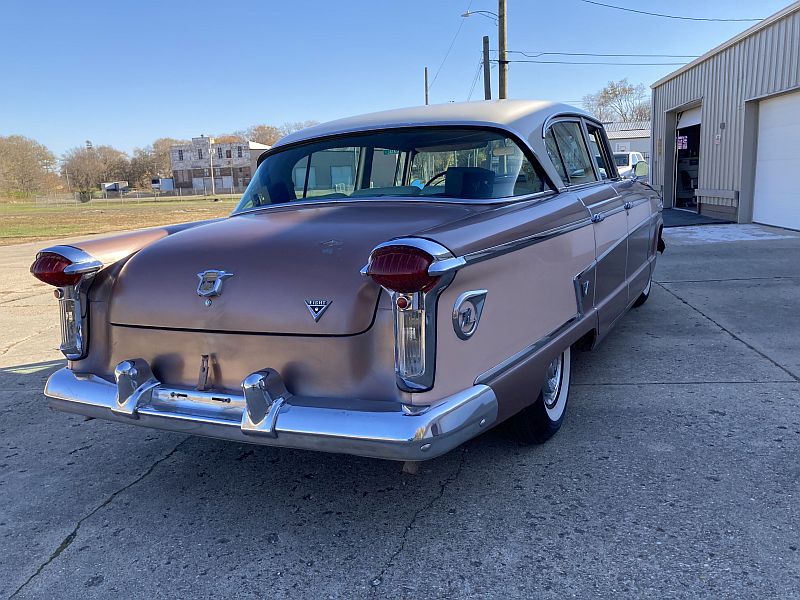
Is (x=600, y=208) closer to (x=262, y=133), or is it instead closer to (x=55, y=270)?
(x=55, y=270)

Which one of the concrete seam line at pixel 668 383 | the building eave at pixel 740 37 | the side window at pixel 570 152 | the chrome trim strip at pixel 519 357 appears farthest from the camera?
the building eave at pixel 740 37

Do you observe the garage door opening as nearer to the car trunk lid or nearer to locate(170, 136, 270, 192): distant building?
the car trunk lid

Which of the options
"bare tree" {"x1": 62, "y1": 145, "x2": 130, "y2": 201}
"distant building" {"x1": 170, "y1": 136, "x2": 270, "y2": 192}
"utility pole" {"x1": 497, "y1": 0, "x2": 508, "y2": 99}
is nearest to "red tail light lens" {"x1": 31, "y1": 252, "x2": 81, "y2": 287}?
"utility pole" {"x1": 497, "y1": 0, "x2": 508, "y2": 99}

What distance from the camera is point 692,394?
155 inches

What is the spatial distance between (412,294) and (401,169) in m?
1.71

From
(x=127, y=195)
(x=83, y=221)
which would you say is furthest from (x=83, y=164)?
(x=83, y=221)

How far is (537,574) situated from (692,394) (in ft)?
7.07

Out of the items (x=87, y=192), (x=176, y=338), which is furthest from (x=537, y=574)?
(x=87, y=192)

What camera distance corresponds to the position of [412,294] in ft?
7.30

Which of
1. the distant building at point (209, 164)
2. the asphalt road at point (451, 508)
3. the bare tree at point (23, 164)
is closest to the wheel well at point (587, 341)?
the asphalt road at point (451, 508)

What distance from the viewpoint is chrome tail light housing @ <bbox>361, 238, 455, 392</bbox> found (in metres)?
2.18

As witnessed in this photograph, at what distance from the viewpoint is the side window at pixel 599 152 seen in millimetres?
4516

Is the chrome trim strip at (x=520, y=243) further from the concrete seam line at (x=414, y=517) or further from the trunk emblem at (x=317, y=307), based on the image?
the concrete seam line at (x=414, y=517)

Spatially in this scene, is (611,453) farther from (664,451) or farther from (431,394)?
(431,394)
